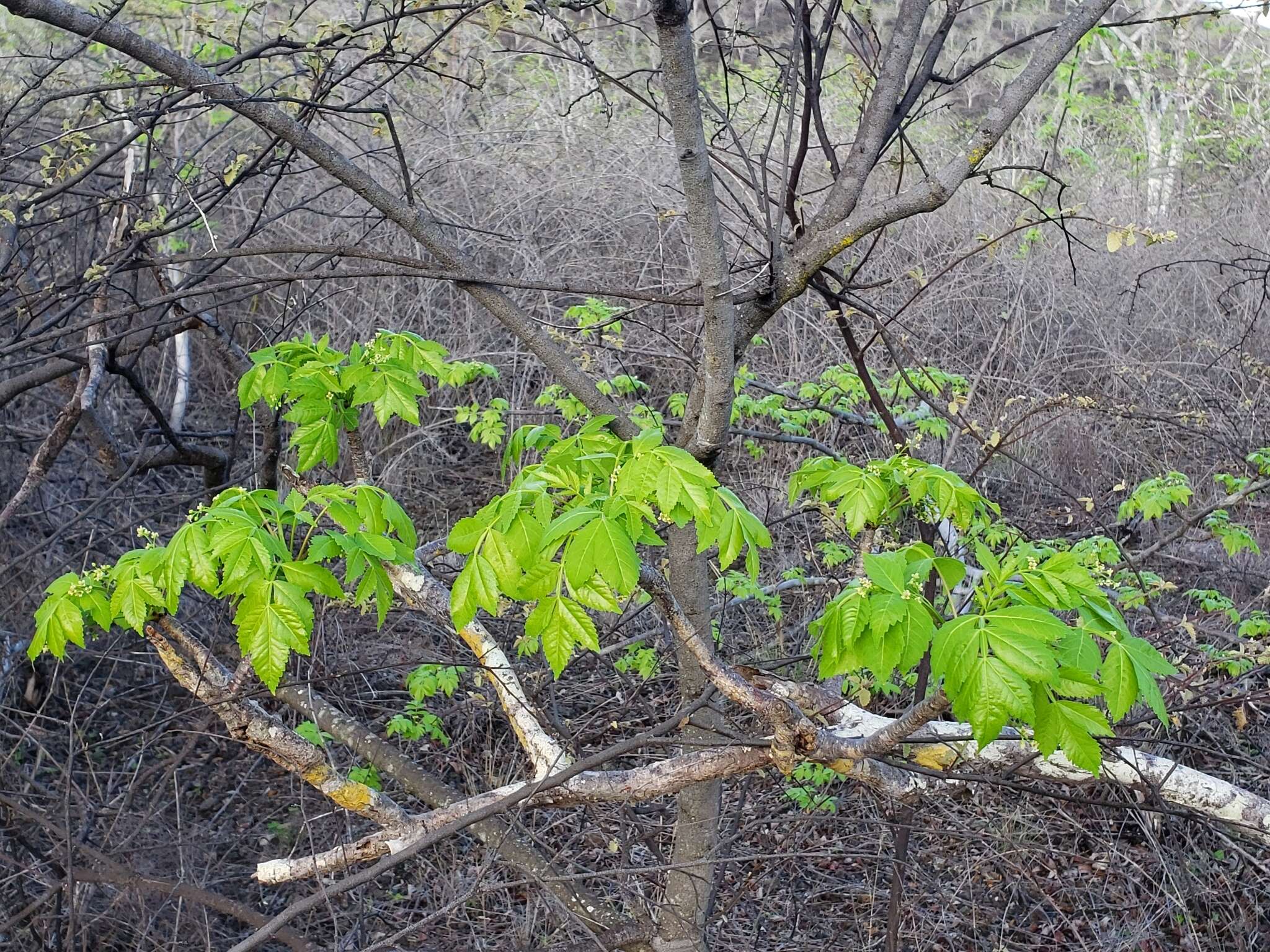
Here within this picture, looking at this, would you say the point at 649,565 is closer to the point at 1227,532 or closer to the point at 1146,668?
the point at 1146,668

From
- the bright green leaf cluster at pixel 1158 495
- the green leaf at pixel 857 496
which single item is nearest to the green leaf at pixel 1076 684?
the green leaf at pixel 857 496

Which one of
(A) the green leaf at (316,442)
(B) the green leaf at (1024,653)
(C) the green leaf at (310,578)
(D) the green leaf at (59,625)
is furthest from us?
(A) the green leaf at (316,442)

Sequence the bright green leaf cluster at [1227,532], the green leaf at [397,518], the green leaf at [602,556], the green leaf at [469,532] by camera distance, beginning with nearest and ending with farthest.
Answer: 1. the green leaf at [602,556]
2. the green leaf at [469,532]
3. the green leaf at [397,518]
4. the bright green leaf cluster at [1227,532]

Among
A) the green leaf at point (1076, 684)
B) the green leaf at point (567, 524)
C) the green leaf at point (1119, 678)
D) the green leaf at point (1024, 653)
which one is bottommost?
the green leaf at point (1119, 678)

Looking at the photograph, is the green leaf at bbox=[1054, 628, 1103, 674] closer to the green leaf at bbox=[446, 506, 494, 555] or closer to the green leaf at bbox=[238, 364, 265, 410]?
the green leaf at bbox=[446, 506, 494, 555]

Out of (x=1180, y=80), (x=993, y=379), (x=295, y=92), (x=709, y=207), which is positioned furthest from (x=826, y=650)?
(x=1180, y=80)

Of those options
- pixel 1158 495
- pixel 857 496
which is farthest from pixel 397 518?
pixel 1158 495

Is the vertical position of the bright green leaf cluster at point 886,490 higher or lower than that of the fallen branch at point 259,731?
higher

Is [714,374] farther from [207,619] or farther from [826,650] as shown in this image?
[207,619]

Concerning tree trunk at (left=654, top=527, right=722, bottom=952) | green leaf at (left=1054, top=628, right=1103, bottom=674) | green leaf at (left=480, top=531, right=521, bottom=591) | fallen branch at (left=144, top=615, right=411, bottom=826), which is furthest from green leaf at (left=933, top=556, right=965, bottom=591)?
fallen branch at (left=144, top=615, right=411, bottom=826)

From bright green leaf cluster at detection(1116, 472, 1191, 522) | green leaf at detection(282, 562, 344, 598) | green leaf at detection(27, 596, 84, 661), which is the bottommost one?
bright green leaf cluster at detection(1116, 472, 1191, 522)

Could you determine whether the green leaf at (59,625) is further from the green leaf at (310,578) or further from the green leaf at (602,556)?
the green leaf at (602,556)

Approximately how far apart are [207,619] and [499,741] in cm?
159

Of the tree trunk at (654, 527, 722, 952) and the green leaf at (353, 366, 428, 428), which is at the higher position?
the green leaf at (353, 366, 428, 428)
